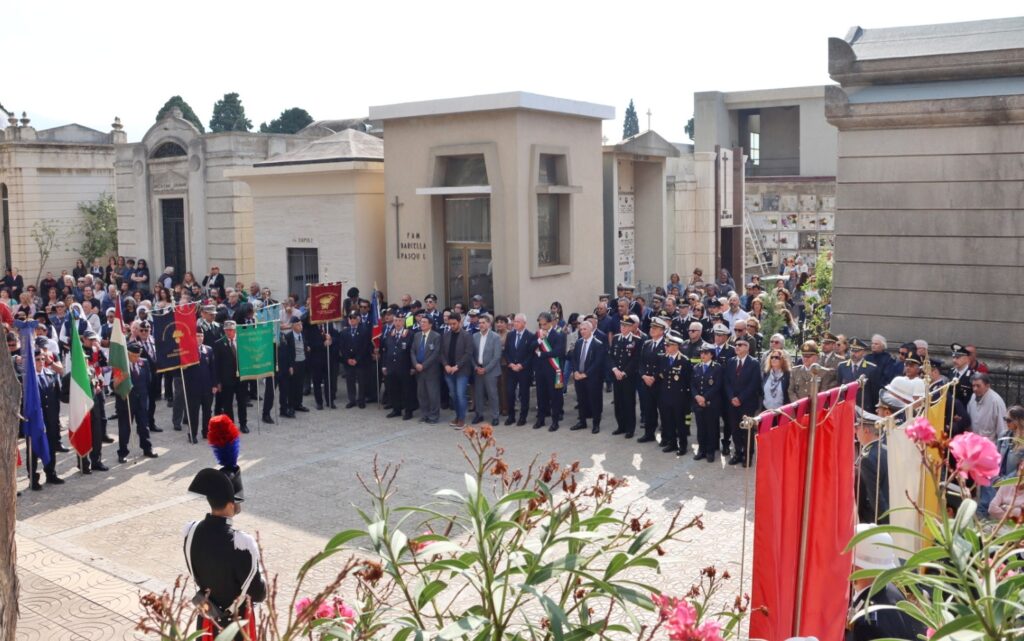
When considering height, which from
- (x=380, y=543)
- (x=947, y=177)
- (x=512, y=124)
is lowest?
(x=380, y=543)

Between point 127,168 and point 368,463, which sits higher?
point 127,168

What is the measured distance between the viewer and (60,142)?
3142 cm

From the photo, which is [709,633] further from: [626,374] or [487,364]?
[487,364]

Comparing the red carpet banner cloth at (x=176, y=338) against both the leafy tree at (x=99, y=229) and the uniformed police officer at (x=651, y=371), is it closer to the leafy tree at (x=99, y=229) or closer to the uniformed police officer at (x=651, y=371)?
the uniformed police officer at (x=651, y=371)

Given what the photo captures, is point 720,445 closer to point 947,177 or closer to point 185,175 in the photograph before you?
point 947,177

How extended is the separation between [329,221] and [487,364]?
5.87 m

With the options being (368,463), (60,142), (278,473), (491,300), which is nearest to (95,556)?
(278,473)

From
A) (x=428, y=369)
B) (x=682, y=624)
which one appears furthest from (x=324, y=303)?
(x=682, y=624)

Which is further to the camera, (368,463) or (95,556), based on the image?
(368,463)

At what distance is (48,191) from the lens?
30938 millimetres

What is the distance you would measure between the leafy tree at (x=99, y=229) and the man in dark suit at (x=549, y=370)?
764 inches

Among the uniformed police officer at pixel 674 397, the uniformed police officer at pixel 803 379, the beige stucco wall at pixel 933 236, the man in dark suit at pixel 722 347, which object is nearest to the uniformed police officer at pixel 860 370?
the uniformed police officer at pixel 803 379

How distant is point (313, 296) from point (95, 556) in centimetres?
732

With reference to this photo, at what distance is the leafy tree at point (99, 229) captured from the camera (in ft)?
101
